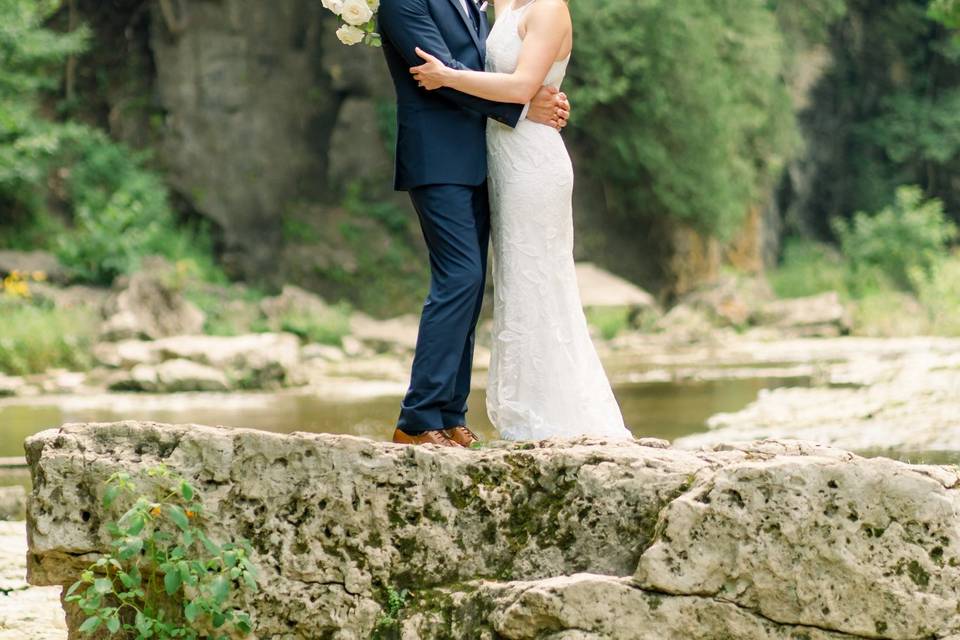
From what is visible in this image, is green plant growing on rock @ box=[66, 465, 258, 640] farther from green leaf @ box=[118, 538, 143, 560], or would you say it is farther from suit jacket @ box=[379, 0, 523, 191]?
suit jacket @ box=[379, 0, 523, 191]

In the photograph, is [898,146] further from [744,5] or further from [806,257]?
[744,5]

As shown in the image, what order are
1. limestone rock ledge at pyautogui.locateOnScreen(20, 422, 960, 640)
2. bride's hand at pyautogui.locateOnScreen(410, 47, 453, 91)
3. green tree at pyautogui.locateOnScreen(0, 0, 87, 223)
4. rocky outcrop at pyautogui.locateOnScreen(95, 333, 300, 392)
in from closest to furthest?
limestone rock ledge at pyautogui.locateOnScreen(20, 422, 960, 640)
bride's hand at pyautogui.locateOnScreen(410, 47, 453, 91)
rocky outcrop at pyautogui.locateOnScreen(95, 333, 300, 392)
green tree at pyautogui.locateOnScreen(0, 0, 87, 223)

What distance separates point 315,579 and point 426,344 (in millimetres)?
1036

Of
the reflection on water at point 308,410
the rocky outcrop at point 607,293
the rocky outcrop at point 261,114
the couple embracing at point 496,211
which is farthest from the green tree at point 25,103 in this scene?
the couple embracing at point 496,211

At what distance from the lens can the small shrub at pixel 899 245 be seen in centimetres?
2317

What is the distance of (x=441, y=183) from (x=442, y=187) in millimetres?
23

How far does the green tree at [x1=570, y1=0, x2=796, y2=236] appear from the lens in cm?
2053

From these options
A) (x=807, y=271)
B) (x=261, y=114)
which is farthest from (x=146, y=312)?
(x=807, y=271)

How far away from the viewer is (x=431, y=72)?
439 centimetres

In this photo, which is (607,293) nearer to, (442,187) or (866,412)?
(866,412)

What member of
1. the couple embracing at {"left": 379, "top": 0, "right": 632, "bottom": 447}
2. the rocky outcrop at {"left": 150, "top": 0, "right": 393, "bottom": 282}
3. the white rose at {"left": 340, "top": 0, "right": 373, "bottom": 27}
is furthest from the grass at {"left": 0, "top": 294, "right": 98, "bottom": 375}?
the white rose at {"left": 340, "top": 0, "right": 373, "bottom": 27}

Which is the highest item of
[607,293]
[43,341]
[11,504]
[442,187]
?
[442,187]

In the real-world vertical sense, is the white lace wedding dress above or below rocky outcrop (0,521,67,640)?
above

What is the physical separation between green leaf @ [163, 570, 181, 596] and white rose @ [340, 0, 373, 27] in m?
2.10
